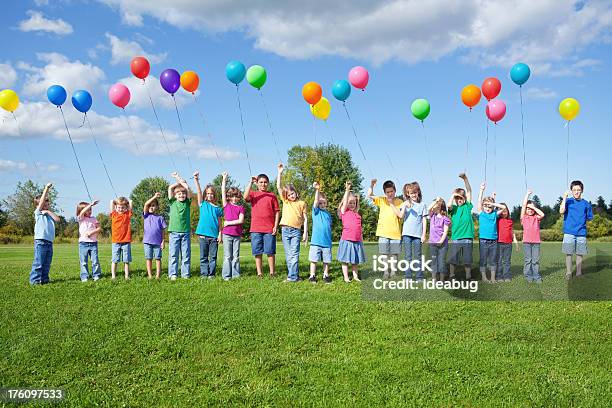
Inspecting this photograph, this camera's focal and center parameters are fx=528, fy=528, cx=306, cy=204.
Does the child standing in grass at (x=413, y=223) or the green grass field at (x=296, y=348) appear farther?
the child standing in grass at (x=413, y=223)

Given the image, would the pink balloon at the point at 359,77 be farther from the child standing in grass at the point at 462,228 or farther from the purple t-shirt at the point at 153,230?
the purple t-shirt at the point at 153,230

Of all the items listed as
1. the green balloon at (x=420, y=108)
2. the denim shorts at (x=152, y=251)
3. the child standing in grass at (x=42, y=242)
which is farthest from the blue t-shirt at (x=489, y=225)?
the child standing in grass at (x=42, y=242)

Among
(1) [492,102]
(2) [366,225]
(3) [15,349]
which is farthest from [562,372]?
(2) [366,225]

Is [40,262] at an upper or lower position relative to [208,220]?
lower

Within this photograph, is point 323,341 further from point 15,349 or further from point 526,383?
point 15,349

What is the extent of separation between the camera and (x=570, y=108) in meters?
10.8

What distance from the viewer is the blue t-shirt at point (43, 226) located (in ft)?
30.3

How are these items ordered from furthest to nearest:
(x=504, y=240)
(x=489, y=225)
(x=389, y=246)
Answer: (x=504, y=240)
(x=489, y=225)
(x=389, y=246)

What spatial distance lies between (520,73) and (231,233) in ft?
22.2

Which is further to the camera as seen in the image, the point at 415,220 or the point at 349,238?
the point at 349,238

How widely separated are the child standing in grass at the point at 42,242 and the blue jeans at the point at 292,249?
4.11 meters

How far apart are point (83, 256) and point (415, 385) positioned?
6860 millimetres

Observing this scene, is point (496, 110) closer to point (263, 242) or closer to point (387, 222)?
point (387, 222)

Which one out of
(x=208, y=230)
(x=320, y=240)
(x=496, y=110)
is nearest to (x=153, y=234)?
(x=208, y=230)
